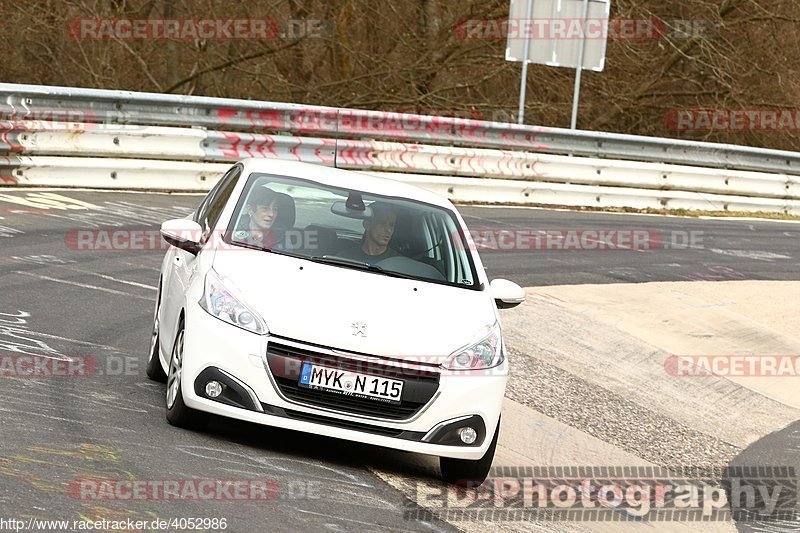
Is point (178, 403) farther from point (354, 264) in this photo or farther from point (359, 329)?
point (354, 264)

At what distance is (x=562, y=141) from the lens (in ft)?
67.0

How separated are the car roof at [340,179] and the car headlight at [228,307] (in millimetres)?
1309

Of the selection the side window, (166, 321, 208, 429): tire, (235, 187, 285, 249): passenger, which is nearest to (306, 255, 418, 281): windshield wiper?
(235, 187, 285, 249): passenger

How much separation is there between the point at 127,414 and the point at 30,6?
19.1 m

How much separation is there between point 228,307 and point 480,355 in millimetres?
1307

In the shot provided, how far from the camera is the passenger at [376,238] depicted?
25.0ft

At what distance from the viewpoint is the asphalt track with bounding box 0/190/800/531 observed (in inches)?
228

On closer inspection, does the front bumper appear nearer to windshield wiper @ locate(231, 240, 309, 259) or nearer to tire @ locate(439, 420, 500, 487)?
tire @ locate(439, 420, 500, 487)

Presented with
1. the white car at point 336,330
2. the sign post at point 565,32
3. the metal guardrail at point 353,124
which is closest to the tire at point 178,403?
the white car at point 336,330

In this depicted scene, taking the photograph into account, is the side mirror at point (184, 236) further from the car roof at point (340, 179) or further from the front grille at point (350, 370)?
the front grille at point (350, 370)

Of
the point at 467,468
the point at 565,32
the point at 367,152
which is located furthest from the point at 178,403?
the point at 565,32

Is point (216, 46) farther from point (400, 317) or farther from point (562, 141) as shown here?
point (400, 317)

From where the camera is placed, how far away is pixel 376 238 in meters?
7.77

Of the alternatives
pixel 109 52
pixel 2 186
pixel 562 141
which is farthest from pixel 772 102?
pixel 2 186
